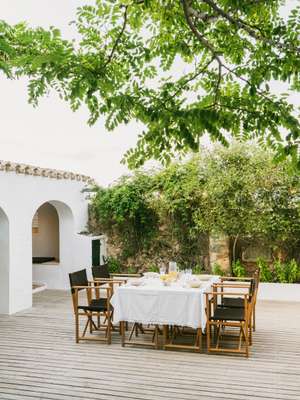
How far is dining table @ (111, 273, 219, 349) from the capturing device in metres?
6.13

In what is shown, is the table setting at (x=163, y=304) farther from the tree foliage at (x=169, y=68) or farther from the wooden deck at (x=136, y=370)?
the tree foliage at (x=169, y=68)

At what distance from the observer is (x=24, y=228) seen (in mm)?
9398

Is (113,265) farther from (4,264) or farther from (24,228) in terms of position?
(4,264)

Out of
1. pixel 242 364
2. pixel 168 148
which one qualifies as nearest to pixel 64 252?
pixel 242 364

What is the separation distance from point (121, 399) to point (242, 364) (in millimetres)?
1762

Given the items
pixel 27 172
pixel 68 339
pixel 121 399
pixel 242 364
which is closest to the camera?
pixel 121 399

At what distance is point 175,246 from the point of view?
1143 centimetres

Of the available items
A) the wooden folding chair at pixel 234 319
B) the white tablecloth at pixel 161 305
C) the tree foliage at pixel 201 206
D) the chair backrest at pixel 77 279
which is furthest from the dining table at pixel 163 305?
the tree foliage at pixel 201 206

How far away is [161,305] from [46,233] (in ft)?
25.4

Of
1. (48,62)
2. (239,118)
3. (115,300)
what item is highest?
(48,62)

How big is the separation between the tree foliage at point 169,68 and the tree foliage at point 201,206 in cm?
551

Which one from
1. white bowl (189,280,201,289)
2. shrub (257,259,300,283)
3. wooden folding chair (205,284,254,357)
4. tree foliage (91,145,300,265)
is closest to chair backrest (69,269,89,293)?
white bowl (189,280,201,289)

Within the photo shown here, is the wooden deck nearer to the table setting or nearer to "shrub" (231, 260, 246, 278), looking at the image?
the table setting

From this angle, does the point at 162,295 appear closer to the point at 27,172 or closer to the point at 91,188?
the point at 27,172
